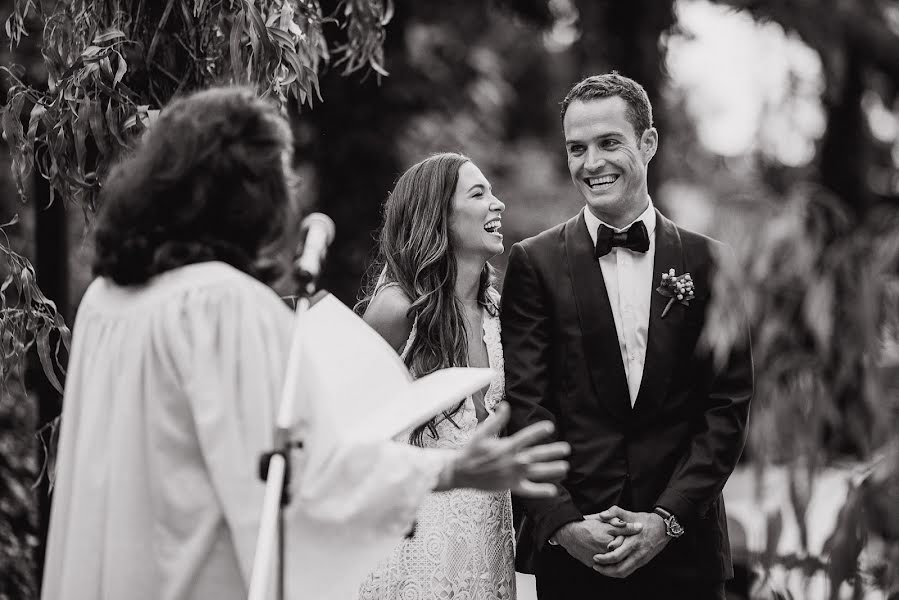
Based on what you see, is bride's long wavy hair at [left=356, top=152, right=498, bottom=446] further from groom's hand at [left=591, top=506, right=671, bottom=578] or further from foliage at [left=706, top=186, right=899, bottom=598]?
foliage at [left=706, top=186, right=899, bottom=598]

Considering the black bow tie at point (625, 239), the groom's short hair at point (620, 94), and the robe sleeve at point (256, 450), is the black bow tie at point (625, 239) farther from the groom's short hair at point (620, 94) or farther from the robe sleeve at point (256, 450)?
the robe sleeve at point (256, 450)

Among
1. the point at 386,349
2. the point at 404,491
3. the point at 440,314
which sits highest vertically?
the point at 440,314

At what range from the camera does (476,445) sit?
81.0 inches

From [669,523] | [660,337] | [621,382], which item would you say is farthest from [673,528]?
[660,337]

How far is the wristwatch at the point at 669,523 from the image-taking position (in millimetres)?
3041

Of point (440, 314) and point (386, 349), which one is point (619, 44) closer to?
point (440, 314)

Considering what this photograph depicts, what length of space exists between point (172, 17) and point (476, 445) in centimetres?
188

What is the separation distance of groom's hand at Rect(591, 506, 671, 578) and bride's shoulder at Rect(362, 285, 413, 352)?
827 millimetres

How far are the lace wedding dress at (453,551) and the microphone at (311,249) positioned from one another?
1.30m

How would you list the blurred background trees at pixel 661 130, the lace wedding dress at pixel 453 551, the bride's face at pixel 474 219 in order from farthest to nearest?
1. the bride's face at pixel 474 219
2. the lace wedding dress at pixel 453 551
3. the blurred background trees at pixel 661 130

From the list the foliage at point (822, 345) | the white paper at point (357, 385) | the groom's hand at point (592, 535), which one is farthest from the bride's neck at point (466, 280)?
the foliage at point (822, 345)

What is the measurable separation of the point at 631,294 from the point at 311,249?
1.48 m

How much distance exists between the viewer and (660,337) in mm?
3160

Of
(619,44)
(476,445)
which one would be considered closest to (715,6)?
(619,44)
